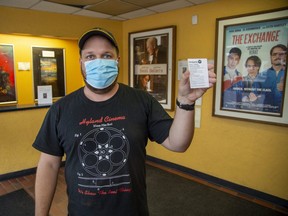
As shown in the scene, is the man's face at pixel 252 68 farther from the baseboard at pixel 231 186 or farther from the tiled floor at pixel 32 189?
the tiled floor at pixel 32 189

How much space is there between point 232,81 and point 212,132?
706mm

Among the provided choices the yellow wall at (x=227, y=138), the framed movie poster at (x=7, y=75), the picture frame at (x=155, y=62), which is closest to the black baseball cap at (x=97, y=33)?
the yellow wall at (x=227, y=138)

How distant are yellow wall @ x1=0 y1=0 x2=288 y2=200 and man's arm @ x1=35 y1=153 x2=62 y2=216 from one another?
2239 millimetres

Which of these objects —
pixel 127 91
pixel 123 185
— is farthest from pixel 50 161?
pixel 127 91

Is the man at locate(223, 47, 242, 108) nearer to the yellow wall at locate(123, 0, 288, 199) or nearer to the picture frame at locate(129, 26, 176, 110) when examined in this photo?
the yellow wall at locate(123, 0, 288, 199)

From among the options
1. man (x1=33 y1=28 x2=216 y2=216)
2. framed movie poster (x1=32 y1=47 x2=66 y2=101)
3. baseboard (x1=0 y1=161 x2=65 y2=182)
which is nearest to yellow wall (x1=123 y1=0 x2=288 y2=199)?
framed movie poster (x1=32 y1=47 x2=66 y2=101)

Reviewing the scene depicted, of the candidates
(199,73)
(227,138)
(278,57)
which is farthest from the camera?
(227,138)

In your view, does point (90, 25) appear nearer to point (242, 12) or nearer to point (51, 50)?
point (51, 50)

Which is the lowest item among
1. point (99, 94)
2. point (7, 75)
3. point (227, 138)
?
point (227, 138)

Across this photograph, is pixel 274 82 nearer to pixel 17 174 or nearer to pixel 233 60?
pixel 233 60

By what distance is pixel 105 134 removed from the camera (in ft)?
3.33

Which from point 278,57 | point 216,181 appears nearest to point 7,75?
point 216,181

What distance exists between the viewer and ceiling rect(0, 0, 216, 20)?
2.81 m

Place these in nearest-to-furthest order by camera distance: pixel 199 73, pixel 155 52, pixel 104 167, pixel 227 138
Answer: pixel 199 73 < pixel 104 167 < pixel 227 138 < pixel 155 52
